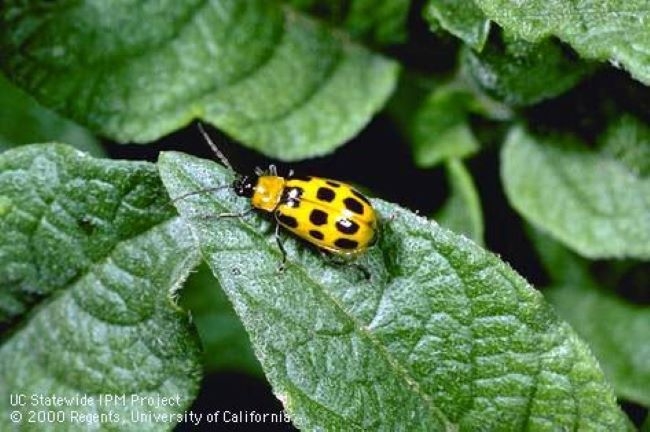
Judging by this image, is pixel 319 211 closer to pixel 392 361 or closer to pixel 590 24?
pixel 392 361

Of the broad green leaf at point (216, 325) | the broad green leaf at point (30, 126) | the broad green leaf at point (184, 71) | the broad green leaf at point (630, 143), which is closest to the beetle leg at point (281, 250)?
the broad green leaf at point (184, 71)

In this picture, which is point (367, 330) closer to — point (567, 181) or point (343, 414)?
point (343, 414)

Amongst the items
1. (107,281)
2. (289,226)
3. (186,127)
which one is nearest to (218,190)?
(289,226)

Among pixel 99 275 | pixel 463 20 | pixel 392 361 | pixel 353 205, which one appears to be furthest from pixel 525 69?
pixel 99 275

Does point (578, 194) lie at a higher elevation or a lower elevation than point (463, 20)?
lower

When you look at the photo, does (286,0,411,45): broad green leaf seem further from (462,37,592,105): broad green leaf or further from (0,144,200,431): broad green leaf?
(0,144,200,431): broad green leaf
